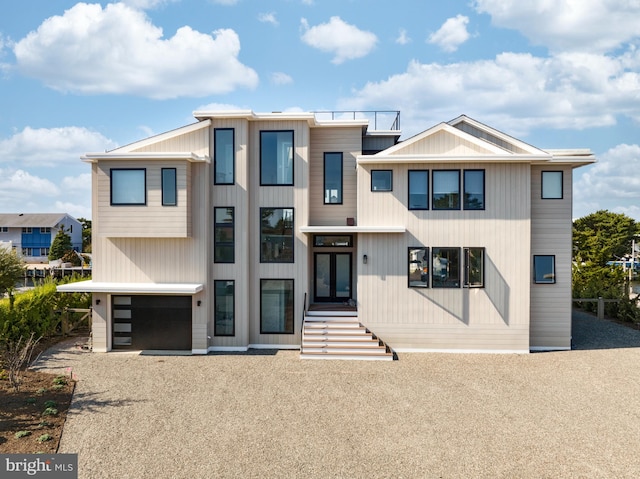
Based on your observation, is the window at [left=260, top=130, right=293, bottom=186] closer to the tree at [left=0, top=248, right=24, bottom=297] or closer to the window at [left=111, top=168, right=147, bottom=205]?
the window at [left=111, top=168, right=147, bottom=205]

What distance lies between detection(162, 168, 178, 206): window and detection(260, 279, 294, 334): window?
11.6ft

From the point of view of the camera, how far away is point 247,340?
547 inches

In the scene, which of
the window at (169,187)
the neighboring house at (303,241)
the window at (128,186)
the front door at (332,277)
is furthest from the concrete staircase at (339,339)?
the window at (128,186)

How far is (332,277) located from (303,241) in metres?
2.07

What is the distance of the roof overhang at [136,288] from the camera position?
1313cm

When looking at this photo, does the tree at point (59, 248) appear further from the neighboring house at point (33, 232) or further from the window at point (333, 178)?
the window at point (333, 178)

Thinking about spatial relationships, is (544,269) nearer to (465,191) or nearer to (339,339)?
(465,191)

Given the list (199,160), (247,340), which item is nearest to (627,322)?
(247,340)

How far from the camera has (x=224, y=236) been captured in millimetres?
13891

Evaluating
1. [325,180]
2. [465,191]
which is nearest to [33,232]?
[325,180]

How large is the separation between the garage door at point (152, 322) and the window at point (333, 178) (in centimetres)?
539

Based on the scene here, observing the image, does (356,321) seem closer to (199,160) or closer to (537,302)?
(537,302)

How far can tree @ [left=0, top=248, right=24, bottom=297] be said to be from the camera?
14.8 m

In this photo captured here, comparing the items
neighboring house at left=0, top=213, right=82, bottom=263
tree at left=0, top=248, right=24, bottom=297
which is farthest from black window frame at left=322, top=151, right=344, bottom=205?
neighboring house at left=0, top=213, right=82, bottom=263
